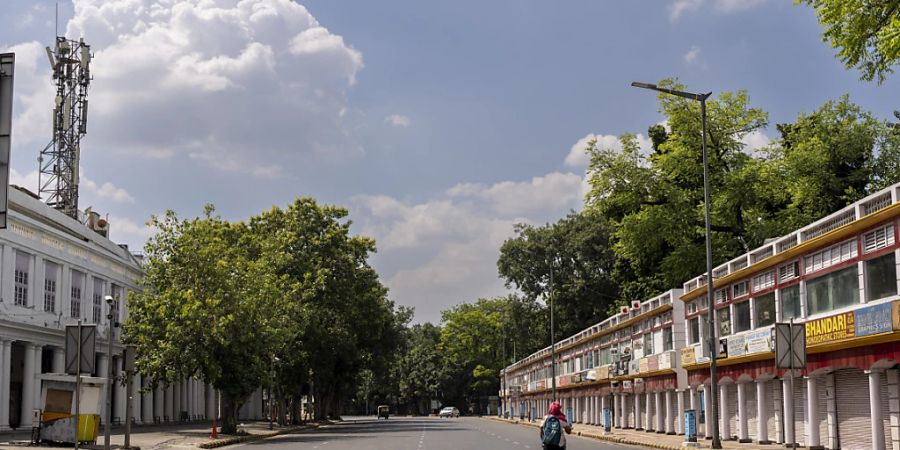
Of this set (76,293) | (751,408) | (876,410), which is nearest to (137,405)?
(76,293)

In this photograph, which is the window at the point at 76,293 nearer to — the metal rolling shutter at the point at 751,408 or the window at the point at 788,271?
the metal rolling shutter at the point at 751,408

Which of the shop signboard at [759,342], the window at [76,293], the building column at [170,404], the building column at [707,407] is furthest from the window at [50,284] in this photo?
the shop signboard at [759,342]

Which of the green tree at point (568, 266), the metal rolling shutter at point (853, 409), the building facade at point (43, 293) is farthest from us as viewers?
the green tree at point (568, 266)

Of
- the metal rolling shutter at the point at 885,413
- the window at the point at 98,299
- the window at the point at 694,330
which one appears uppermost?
the window at the point at 98,299

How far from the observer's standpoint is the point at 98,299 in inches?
2469

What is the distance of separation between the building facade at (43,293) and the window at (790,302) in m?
25.9

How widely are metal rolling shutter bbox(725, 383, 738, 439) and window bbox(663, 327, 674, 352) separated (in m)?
8.14

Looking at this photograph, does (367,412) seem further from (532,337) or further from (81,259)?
(81,259)

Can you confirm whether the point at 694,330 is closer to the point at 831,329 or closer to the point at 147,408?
the point at 831,329

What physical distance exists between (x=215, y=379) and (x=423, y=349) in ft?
374

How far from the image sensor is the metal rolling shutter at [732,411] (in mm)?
40209

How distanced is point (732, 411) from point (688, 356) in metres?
5.17

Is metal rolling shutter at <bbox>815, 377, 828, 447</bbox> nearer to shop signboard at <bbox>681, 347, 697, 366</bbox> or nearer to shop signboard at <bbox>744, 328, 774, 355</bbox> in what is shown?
shop signboard at <bbox>744, 328, 774, 355</bbox>

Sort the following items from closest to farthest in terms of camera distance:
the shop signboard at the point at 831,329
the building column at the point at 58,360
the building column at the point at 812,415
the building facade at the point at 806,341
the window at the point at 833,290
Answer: the building facade at the point at 806,341
the shop signboard at the point at 831,329
the window at the point at 833,290
the building column at the point at 812,415
the building column at the point at 58,360
